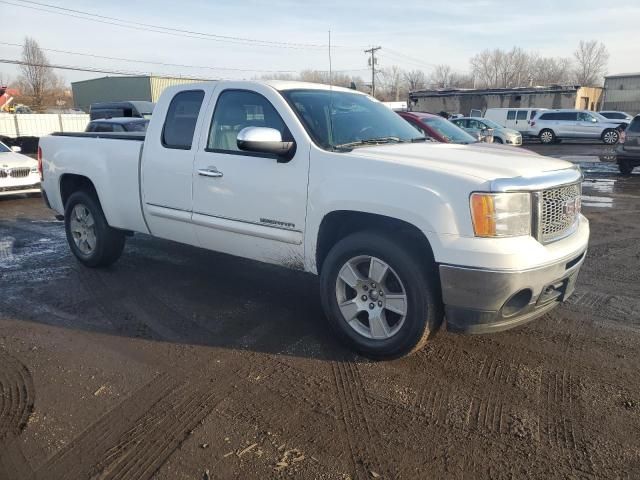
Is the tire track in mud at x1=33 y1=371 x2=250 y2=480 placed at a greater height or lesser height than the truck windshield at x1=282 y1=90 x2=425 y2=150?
lesser

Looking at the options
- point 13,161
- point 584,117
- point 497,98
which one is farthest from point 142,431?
point 497,98

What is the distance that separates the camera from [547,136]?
28.3 m

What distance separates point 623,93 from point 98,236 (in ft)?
211

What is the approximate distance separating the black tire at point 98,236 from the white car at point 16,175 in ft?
20.2

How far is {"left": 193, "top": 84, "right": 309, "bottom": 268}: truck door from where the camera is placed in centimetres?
392

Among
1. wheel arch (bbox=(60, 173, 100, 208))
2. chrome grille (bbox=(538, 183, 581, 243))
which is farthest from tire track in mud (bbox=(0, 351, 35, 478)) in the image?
chrome grille (bbox=(538, 183, 581, 243))

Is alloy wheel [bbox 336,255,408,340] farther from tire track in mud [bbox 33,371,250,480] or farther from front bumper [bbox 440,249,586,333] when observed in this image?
tire track in mud [bbox 33,371,250,480]

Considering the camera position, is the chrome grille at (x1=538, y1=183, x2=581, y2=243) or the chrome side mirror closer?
the chrome grille at (x1=538, y1=183, x2=581, y2=243)

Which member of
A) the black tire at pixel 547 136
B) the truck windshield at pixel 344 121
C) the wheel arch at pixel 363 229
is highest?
the truck windshield at pixel 344 121

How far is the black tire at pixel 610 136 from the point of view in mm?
26094

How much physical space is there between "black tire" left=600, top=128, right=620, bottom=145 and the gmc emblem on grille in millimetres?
26249

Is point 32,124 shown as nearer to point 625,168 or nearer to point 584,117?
point 625,168

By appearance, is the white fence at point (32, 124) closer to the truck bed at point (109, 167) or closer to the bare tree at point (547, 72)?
the truck bed at point (109, 167)

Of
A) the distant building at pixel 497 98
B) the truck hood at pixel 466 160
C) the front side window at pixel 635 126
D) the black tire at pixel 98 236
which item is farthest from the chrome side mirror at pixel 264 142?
the distant building at pixel 497 98
